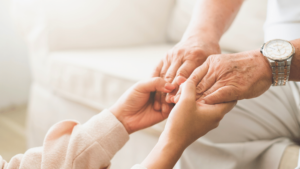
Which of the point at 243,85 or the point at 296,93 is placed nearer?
the point at 243,85

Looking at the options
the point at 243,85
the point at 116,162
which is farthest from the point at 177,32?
the point at 243,85

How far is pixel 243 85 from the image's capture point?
55 centimetres

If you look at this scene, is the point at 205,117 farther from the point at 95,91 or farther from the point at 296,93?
the point at 95,91

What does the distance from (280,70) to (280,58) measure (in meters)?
0.03

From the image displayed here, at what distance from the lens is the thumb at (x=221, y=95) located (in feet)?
1.80

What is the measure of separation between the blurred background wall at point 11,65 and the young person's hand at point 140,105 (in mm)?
1287

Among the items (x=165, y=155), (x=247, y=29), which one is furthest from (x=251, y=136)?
(x=247, y=29)

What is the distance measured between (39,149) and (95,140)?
0.12 meters

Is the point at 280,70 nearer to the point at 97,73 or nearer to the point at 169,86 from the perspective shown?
the point at 169,86

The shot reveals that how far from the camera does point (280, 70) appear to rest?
56cm

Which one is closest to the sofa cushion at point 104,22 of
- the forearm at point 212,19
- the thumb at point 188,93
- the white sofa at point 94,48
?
the white sofa at point 94,48

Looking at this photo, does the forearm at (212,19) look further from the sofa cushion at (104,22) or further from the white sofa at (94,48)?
the sofa cushion at (104,22)

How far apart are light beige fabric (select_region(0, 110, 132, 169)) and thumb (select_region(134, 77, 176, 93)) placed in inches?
3.9

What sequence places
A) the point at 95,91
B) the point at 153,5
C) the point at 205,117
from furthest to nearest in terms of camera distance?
the point at 153,5 < the point at 95,91 < the point at 205,117
